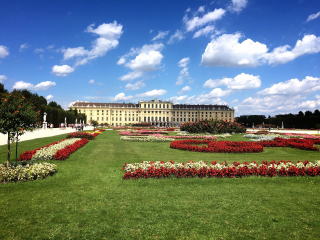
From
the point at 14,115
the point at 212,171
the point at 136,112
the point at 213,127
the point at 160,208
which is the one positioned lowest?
the point at 160,208

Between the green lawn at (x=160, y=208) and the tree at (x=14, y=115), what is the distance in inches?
75.3

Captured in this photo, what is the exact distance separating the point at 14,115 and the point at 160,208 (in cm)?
536

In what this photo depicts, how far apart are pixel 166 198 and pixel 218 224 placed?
5.05 feet

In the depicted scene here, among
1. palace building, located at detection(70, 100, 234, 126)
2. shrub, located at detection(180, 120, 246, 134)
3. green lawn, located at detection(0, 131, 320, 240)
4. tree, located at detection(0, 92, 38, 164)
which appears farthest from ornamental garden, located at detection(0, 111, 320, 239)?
palace building, located at detection(70, 100, 234, 126)

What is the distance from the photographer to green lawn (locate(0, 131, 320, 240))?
4016 millimetres

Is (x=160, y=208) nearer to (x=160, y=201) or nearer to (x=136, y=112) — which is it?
(x=160, y=201)

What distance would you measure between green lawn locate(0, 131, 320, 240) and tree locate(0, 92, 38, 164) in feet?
6.28

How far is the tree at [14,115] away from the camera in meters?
7.66

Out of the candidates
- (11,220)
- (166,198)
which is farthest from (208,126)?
(11,220)

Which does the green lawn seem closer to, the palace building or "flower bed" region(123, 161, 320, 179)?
"flower bed" region(123, 161, 320, 179)

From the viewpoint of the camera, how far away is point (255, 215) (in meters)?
4.67

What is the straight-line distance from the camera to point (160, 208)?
4.96 m

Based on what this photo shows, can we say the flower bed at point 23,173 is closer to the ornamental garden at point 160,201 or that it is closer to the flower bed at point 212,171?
the ornamental garden at point 160,201

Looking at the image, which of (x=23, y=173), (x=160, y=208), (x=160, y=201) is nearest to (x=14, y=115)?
(x=23, y=173)
